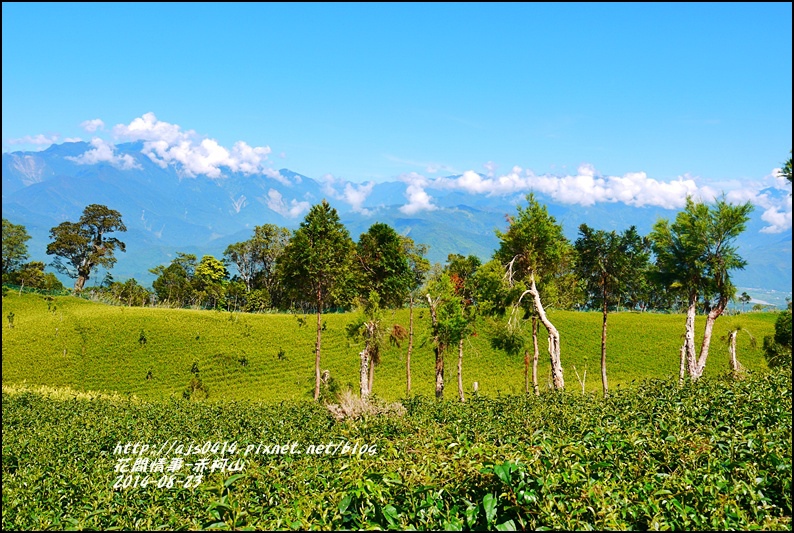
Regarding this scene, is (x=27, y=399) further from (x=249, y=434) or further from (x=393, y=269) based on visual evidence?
(x=393, y=269)

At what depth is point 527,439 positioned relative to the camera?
6617 millimetres

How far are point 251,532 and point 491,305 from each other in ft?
74.2

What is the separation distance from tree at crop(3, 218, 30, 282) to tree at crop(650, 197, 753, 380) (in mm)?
84153

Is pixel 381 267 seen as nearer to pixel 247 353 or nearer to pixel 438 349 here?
pixel 438 349

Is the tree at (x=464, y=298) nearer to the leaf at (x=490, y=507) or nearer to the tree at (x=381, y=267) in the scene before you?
the tree at (x=381, y=267)

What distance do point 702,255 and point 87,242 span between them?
83352mm

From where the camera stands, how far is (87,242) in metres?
74.2

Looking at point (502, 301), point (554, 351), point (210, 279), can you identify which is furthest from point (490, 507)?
point (210, 279)

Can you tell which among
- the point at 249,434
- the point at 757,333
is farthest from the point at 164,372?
the point at 757,333

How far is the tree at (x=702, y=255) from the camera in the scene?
64.6 feet

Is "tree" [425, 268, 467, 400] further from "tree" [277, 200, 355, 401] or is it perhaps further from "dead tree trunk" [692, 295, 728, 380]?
"dead tree trunk" [692, 295, 728, 380]

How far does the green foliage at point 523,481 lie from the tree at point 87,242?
75256 mm

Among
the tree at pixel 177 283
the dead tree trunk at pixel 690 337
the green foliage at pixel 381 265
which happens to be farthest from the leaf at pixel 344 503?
the tree at pixel 177 283

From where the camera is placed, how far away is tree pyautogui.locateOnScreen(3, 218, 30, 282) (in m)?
70.2
